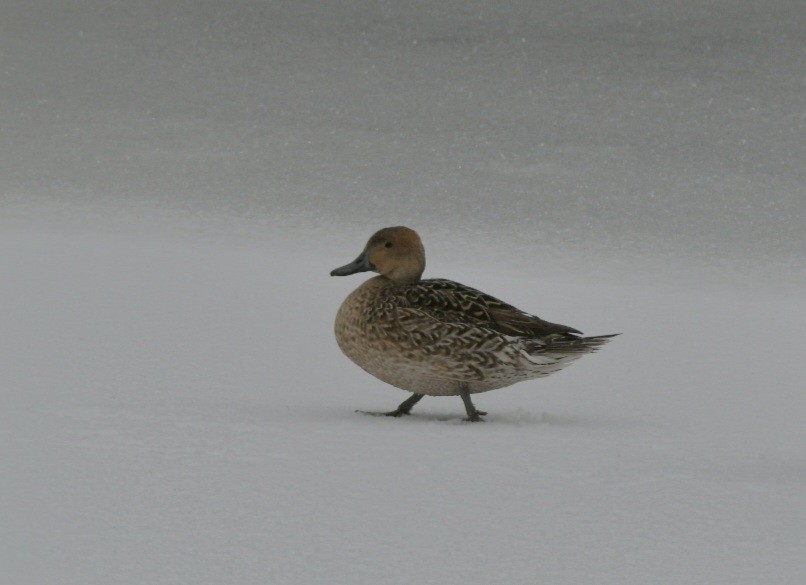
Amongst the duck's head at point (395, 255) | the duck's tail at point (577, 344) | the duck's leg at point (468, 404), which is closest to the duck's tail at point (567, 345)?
the duck's tail at point (577, 344)

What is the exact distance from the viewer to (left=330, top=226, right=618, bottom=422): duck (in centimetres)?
554

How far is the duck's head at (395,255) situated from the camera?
5922 mm

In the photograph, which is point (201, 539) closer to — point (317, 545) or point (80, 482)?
point (317, 545)

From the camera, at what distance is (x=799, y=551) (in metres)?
3.83

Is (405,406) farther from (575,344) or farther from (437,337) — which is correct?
(575,344)

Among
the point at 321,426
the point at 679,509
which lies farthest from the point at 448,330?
the point at 679,509

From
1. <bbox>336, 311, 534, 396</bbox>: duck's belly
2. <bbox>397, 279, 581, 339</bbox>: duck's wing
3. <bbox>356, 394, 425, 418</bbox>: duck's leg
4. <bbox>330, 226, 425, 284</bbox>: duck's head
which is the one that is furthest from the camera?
<bbox>330, 226, 425, 284</bbox>: duck's head

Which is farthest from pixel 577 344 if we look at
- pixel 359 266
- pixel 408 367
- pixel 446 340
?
pixel 359 266

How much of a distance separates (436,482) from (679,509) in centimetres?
78

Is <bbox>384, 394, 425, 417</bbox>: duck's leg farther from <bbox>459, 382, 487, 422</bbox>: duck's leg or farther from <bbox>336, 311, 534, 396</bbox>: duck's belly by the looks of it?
<bbox>459, 382, 487, 422</bbox>: duck's leg

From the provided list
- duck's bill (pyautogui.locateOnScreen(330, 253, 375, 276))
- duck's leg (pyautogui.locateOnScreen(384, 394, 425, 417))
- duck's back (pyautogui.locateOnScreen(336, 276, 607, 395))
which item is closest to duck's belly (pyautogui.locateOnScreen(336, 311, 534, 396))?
duck's back (pyautogui.locateOnScreen(336, 276, 607, 395))

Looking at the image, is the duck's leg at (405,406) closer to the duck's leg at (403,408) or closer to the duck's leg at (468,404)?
the duck's leg at (403,408)

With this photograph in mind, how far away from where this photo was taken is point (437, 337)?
553 cm

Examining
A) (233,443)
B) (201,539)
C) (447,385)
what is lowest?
(201,539)
